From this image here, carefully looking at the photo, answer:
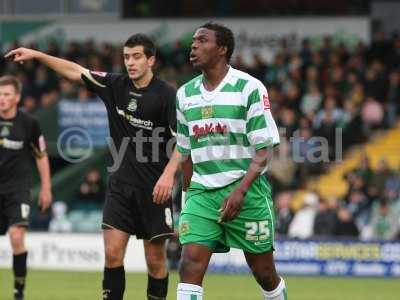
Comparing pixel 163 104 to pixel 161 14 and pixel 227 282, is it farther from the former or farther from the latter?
pixel 161 14

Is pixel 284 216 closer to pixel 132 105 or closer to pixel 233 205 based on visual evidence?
pixel 132 105

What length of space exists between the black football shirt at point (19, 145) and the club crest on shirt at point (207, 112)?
15.8 ft

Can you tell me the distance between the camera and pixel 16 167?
1386 centimetres

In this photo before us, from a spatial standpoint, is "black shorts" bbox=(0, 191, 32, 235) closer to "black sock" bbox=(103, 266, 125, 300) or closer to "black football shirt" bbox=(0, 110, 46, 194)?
"black football shirt" bbox=(0, 110, 46, 194)

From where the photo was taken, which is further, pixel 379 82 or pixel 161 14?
pixel 161 14

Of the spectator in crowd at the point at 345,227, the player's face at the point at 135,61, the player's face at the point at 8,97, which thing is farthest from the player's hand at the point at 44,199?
the spectator in crowd at the point at 345,227

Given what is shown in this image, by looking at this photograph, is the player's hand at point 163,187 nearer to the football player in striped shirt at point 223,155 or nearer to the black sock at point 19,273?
the football player in striped shirt at point 223,155

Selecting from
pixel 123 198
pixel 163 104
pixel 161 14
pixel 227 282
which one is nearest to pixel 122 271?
pixel 123 198

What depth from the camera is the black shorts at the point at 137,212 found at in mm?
10859

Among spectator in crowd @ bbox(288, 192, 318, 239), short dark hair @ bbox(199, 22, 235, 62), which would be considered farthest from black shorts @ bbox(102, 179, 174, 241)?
spectator in crowd @ bbox(288, 192, 318, 239)

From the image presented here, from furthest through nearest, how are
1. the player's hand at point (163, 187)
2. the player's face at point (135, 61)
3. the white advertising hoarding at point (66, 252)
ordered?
the white advertising hoarding at point (66, 252) → the player's face at point (135, 61) → the player's hand at point (163, 187)

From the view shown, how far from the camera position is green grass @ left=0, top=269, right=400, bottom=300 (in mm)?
15477

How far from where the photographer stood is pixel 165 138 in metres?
11.0

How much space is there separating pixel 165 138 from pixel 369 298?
556 centimetres
